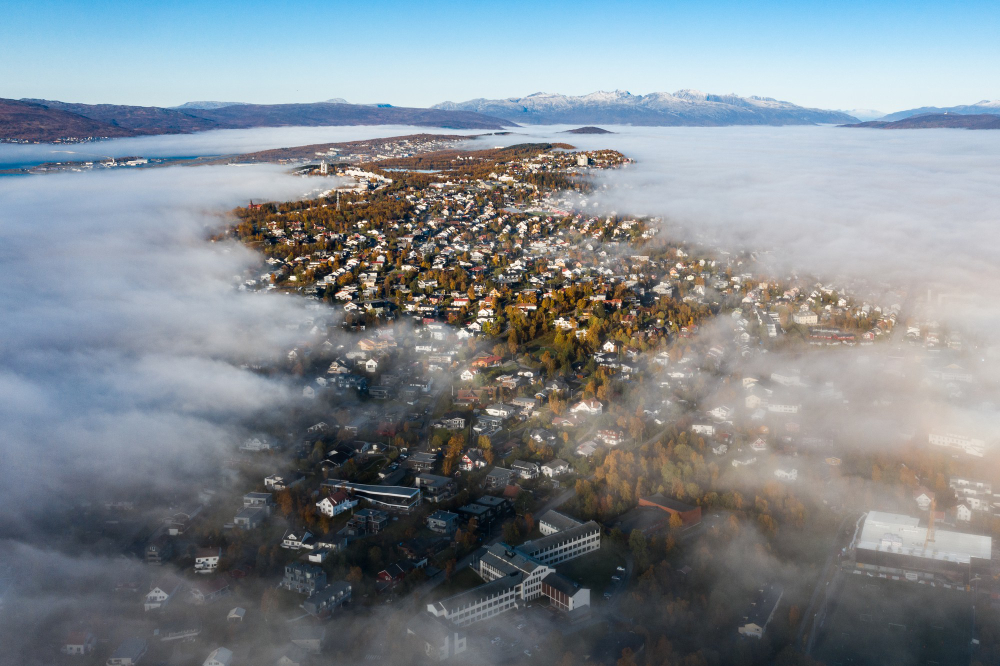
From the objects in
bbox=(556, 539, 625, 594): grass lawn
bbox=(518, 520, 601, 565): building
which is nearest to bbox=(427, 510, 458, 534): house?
bbox=(518, 520, 601, 565): building

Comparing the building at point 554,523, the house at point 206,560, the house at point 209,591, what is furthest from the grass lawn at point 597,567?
the house at point 206,560

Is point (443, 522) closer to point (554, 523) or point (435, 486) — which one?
point (435, 486)

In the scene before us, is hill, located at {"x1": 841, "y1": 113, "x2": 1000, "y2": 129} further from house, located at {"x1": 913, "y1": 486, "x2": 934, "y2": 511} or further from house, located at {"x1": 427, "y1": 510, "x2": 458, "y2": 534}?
house, located at {"x1": 427, "y1": 510, "x2": 458, "y2": 534}

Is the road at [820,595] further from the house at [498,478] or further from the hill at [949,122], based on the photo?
the hill at [949,122]

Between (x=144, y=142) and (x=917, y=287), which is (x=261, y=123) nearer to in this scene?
(x=144, y=142)

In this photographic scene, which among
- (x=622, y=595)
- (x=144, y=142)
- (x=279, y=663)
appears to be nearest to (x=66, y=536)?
(x=279, y=663)

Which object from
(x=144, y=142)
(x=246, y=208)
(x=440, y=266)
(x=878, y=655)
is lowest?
(x=878, y=655)

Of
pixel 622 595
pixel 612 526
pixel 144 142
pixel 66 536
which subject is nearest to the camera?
pixel 622 595
